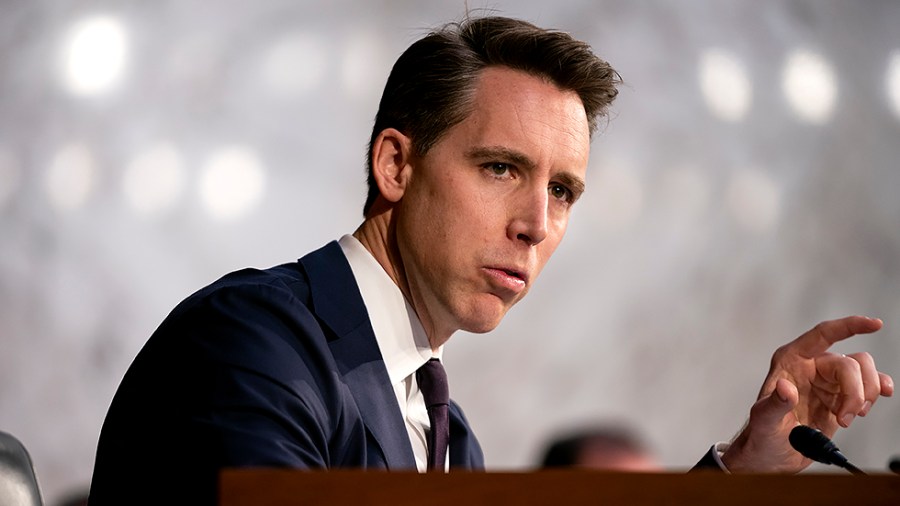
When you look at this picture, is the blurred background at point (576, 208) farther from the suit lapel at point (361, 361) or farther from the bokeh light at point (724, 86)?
the suit lapel at point (361, 361)

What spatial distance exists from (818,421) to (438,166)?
0.62 meters

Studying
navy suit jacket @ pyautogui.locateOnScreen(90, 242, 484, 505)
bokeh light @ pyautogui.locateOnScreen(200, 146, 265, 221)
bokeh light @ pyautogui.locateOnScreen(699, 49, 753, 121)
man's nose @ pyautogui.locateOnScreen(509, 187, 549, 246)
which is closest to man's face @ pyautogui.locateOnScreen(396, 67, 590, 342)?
man's nose @ pyautogui.locateOnScreen(509, 187, 549, 246)

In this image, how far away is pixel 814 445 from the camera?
1.32m

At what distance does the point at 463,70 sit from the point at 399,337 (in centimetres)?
41

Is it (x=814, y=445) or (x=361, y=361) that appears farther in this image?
(x=361, y=361)

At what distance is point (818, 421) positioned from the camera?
1.67 metres

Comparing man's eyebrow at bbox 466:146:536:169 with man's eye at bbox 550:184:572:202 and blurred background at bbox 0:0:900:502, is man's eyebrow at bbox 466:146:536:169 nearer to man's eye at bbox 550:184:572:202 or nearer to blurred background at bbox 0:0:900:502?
man's eye at bbox 550:184:572:202

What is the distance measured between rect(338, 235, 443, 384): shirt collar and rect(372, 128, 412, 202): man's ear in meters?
0.10

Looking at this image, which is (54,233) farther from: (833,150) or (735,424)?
(833,150)

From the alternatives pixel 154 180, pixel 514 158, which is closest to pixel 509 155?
pixel 514 158

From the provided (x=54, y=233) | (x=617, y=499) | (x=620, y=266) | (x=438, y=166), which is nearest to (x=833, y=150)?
(x=620, y=266)

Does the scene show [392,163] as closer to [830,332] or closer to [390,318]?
[390,318]

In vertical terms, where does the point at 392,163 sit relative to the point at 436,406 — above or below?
above

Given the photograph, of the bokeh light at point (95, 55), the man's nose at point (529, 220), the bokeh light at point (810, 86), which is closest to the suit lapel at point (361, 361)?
the man's nose at point (529, 220)
